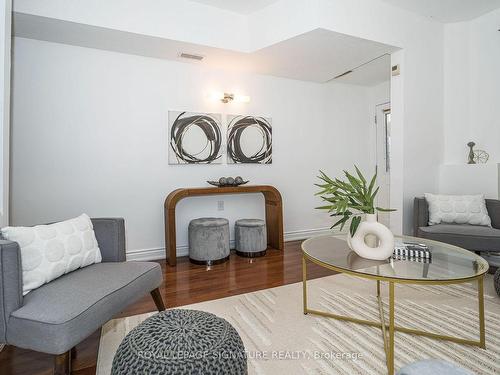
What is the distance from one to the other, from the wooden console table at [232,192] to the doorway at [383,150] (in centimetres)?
198

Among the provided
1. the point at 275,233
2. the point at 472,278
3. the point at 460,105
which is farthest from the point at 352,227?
the point at 460,105

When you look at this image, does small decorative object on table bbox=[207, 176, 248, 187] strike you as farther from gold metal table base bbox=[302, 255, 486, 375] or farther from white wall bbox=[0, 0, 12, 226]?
white wall bbox=[0, 0, 12, 226]

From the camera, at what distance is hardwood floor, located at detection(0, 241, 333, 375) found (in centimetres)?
172

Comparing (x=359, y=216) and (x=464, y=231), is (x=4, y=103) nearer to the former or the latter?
(x=359, y=216)

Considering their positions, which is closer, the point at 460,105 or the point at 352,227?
the point at 352,227

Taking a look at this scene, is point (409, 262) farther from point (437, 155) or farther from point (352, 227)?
point (437, 155)

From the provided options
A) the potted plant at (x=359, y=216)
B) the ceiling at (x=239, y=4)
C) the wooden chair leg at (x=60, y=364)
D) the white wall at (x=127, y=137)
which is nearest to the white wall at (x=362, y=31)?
the ceiling at (x=239, y=4)

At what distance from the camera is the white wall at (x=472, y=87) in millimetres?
3744

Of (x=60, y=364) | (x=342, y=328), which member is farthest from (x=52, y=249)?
(x=342, y=328)

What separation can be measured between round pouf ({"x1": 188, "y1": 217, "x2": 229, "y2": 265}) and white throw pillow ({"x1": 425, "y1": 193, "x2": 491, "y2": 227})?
7.56 feet

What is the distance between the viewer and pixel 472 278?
1591 mm

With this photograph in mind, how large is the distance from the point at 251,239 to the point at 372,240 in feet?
6.29

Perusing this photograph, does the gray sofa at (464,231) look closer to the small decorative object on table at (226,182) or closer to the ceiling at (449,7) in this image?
the small decorative object on table at (226,182)

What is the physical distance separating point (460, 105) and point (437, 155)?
2.31 feet
